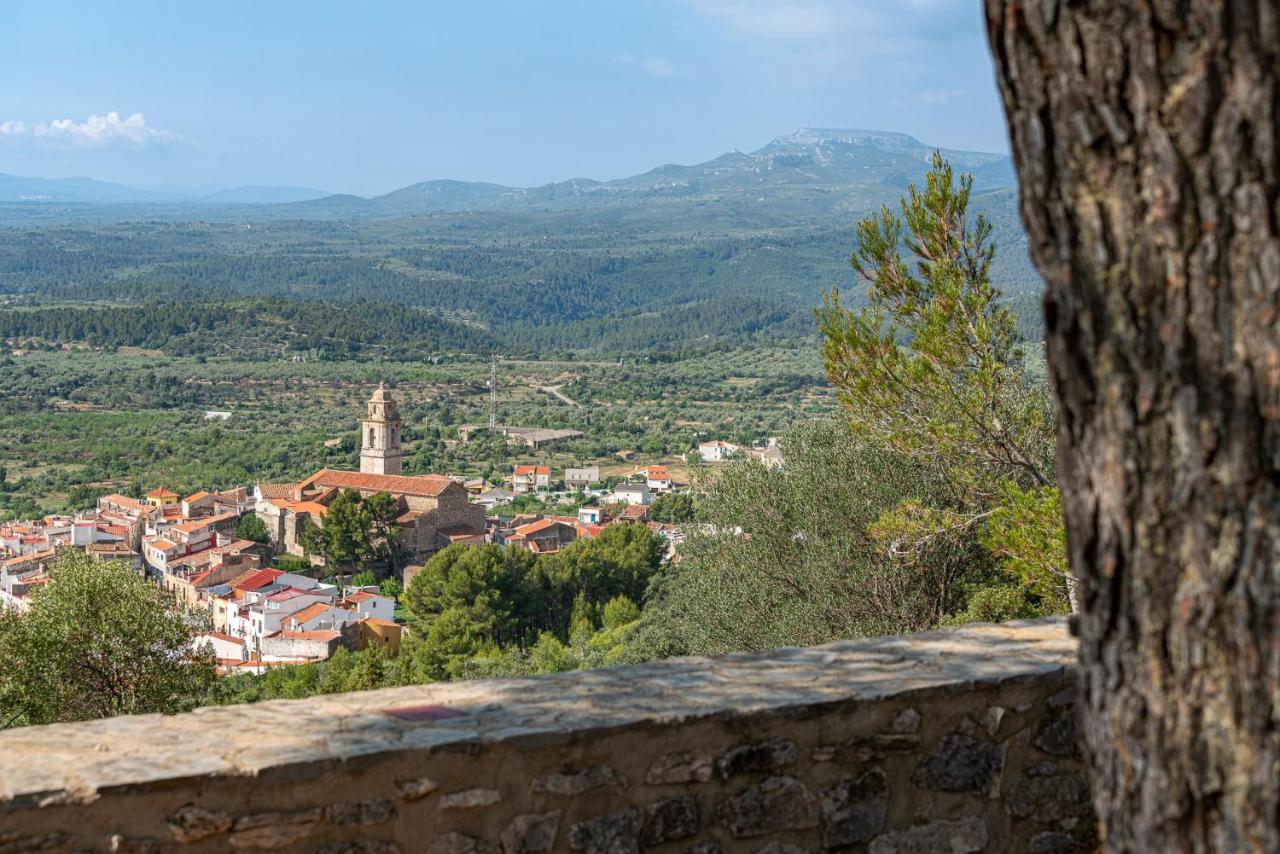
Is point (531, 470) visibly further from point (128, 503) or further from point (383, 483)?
point (128, 503)

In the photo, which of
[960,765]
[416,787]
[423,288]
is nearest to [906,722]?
[960,765]

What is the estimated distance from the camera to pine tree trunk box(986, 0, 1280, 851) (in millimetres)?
1413

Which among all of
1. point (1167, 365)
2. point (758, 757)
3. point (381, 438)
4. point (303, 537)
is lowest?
point (303, 537)

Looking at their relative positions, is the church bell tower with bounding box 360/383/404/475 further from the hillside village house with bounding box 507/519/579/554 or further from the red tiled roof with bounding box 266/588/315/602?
the red tiled roof with bounding box 266/588/315/602

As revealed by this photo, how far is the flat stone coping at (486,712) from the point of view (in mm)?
2314

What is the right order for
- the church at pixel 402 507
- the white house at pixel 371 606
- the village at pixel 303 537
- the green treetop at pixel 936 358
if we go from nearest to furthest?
the green treetop at pixel 936 358 → the village at pixel 303 537 → the white house at pixel 371 606 → the church at pixel 402 507

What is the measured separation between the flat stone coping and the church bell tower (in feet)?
157

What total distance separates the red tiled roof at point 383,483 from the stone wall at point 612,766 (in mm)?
41686

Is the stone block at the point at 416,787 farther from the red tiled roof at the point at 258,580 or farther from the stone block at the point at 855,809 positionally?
the red tiled roof at the point at 258,580

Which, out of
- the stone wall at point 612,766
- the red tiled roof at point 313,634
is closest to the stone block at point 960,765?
the stone wall at point 612,766

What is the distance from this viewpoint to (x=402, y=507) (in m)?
43.9

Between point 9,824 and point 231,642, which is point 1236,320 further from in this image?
point 231,642

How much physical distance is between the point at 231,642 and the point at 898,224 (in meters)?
23.1

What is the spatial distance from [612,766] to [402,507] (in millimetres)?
42146
